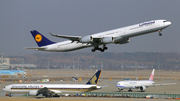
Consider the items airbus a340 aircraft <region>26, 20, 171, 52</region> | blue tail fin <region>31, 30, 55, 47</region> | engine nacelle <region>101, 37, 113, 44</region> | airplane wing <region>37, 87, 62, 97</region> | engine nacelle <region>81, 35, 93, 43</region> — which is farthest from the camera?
airplane wing <region>37, 87, 62, 97</region>

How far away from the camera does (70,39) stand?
47281 mm

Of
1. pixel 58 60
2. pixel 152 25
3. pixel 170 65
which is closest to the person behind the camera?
pixel 152 25

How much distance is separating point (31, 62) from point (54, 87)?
457 feet

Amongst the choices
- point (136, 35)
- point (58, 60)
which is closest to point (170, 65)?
point (58, 60)

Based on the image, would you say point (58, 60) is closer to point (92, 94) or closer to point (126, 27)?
point (92, 94)

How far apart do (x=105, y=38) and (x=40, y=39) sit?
1734cm

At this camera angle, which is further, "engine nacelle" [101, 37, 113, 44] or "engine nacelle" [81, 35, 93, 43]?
"engine nacelle" [81, 35, 93, 43]

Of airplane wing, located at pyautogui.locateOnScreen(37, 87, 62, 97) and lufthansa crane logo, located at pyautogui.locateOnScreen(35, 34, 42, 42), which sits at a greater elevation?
lufthansa crane logo, located at pyautogui.locateOnScreen(35, 34, 42, 42)

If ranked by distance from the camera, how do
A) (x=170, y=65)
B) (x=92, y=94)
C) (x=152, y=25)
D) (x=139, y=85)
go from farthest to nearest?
(x=170, y=65) < (x=139, y=85) < (x=92, y=94) < (x=152, y=25)

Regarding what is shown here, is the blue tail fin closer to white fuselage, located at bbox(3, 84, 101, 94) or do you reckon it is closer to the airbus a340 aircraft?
the airbus a340 aircraft

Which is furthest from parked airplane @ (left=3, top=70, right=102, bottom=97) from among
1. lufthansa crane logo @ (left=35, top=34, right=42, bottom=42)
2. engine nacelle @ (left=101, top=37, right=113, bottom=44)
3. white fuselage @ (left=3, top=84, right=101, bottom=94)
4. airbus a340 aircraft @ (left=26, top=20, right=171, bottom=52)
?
engine nacelle @ (left=101, top=37, right=113, bottom=44)

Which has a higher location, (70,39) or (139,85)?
(70,39)

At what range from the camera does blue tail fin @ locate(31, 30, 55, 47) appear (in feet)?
176

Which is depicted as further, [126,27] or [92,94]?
[92,94]
